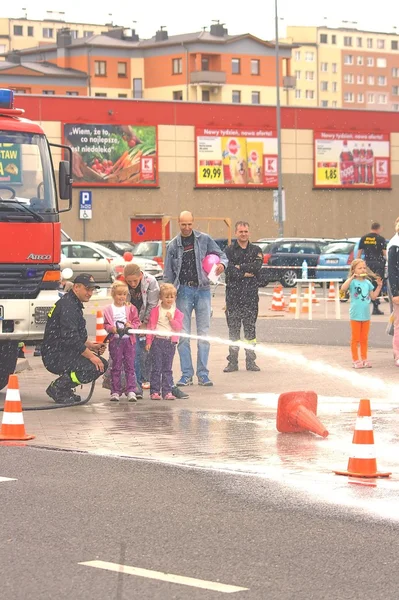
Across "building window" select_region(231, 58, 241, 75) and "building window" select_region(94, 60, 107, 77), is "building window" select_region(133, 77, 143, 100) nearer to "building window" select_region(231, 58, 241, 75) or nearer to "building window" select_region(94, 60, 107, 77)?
"building window" select_region(94, 60, 107, 77)

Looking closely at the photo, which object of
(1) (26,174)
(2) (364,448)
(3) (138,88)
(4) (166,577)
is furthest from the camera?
(3) (138,88)

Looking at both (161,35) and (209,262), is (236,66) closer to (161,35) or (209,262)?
(161,35)

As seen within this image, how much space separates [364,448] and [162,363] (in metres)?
5.32

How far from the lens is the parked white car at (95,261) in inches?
1903

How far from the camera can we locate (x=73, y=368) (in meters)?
14.8

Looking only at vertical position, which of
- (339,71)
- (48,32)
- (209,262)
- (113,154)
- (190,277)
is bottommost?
(190,277)

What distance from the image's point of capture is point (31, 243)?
15.7m

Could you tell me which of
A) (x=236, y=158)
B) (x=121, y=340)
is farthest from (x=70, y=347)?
(x=236, y=158)

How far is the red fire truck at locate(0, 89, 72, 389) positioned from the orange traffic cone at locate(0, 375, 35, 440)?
129 inches

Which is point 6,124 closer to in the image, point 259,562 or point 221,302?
point 259,562

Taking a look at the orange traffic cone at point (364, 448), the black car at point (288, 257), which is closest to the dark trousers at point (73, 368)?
the orange traffic cone at point (364, 448)

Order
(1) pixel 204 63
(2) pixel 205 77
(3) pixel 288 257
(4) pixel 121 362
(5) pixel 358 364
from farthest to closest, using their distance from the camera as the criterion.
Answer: (1) pixel 204 63 < (2) pixel 205 77 < (3) pixel 288 257 < (5) pixel 358 364 < (4) pixel 121 362

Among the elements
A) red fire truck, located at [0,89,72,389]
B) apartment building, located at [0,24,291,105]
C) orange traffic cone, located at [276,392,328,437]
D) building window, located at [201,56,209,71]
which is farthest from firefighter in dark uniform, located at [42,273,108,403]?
building window, located at [201,56,209,71]

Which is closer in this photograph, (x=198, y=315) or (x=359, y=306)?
(x=198, y=315)
